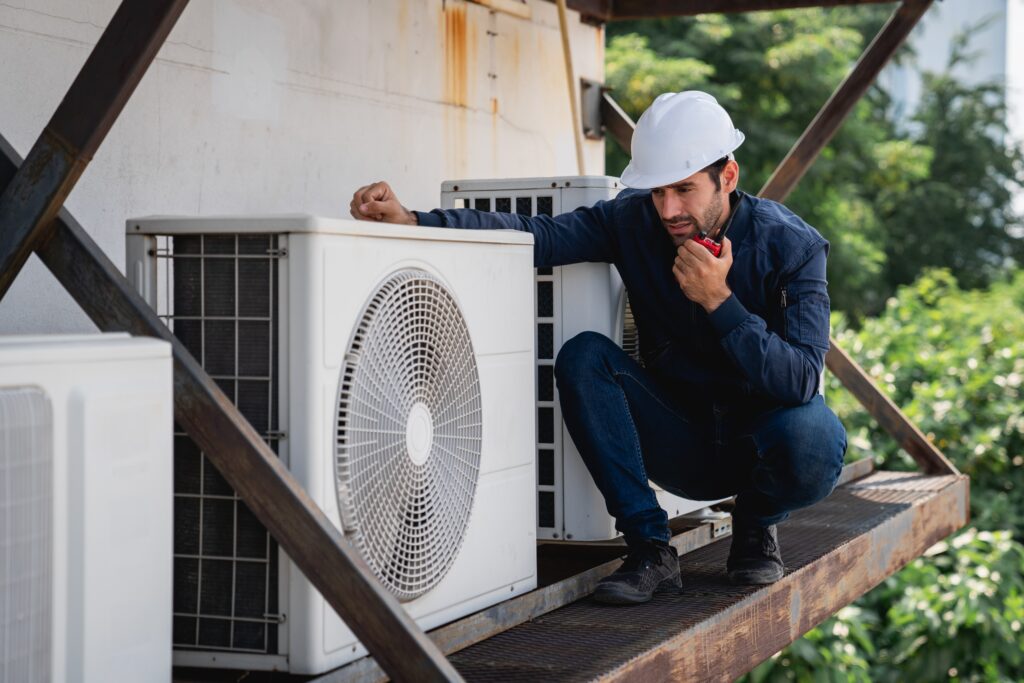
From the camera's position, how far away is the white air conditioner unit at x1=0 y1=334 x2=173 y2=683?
→ 185cm

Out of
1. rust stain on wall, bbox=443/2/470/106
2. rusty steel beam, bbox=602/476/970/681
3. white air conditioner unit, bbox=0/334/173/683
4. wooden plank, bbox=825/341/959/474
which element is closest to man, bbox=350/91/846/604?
rusty steel beam, bbox=602/476/970/681

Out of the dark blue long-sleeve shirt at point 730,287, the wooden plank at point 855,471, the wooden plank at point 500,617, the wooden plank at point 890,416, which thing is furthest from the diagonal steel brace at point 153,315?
the wooden plank at point 890,416

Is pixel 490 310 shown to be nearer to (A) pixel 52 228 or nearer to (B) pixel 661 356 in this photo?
(B) pixel 661 356

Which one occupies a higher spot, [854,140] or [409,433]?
[854,140]

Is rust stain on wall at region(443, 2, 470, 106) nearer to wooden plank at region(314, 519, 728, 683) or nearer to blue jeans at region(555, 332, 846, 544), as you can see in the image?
blue jeans at region(555, 332, 846, 544)

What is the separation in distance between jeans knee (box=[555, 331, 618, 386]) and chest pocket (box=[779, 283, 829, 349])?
412mm

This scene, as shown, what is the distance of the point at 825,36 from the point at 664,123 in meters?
15.4

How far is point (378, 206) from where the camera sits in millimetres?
3025

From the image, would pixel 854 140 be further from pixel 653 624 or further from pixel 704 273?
pixel 653 624

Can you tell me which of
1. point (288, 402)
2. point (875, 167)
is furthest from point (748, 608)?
point (875, 167)

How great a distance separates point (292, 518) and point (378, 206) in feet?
3.51

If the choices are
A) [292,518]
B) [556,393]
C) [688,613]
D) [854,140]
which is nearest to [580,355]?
[556,393]

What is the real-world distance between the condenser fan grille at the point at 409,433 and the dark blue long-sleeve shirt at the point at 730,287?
0.60 meters

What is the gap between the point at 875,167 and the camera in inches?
770
